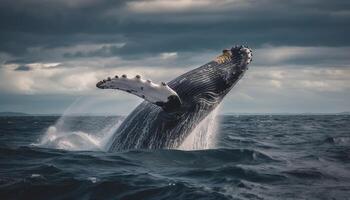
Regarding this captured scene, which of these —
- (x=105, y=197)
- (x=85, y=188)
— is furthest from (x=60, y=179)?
(x=105, y=197)

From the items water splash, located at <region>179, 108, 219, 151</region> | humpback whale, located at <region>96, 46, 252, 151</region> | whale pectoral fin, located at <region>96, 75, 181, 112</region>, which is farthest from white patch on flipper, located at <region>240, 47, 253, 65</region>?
whale pectoral fin, located at <region>96, 75, 181, 112</region>

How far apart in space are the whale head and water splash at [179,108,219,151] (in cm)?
41

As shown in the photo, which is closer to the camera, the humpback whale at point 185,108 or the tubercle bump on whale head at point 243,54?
the humpback whale at point 185,108

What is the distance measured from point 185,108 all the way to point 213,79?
2.92 feet

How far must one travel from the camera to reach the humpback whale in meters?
9.04

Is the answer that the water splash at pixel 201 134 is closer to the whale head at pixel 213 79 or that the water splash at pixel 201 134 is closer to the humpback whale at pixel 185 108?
the humpback whale at pixel 185 108

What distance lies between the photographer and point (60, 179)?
22.8 ft

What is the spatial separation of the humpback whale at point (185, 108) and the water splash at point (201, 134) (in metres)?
0.21

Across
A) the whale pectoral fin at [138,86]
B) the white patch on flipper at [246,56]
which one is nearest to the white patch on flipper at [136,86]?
the whale pectoral fin at [138,86]

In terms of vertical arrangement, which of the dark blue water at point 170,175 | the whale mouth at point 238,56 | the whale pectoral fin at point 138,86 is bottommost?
the dark blue water at point 170,175

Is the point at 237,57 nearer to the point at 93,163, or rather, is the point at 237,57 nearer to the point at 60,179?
the point at 93,163

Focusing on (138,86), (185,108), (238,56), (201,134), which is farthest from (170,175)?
(238,56)

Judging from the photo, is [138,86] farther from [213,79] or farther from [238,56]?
[238,56]

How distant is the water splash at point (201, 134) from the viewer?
9.80 meters
